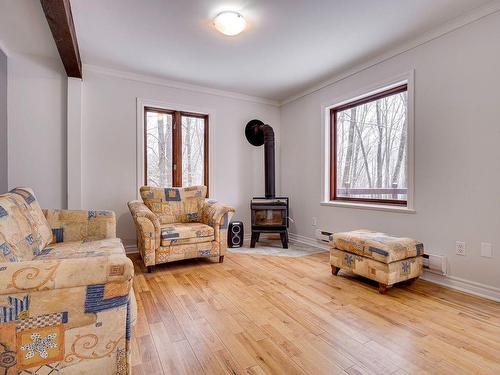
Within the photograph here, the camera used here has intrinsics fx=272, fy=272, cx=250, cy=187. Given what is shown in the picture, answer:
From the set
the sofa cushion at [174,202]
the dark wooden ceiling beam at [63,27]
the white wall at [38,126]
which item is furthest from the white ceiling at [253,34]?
the sofa cushion at [174,202]

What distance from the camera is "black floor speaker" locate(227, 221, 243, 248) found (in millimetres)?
3965

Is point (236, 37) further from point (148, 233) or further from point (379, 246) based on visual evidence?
point (379, 246)

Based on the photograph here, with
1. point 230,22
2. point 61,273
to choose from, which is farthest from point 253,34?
point 61,273

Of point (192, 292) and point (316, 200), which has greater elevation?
point (316, 200)

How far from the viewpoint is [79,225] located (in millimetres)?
2449

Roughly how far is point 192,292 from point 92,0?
253 cm

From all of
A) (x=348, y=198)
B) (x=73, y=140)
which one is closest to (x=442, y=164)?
(x=348, y=198)

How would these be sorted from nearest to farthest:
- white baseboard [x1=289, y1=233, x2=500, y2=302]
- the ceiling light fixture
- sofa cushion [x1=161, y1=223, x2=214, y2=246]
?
white baseboard [x1=289, y1=233, x2=500, y2=302] → the ceiling light fixture → sofa cushion [x1=161, y1=223, x2=214, y2=246]

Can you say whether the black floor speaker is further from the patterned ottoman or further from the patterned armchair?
the patterned ottoman

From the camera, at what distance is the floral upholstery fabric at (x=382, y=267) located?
2275 mm

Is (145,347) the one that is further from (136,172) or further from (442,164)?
(442,164)

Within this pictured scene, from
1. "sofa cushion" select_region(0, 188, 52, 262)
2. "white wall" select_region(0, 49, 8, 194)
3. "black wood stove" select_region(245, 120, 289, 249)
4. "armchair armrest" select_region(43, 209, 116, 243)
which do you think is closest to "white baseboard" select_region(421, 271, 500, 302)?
"black wood stove" select_region(245, 120, 289, 249)

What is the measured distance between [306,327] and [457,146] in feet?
6.83

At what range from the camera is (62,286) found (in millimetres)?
1061
